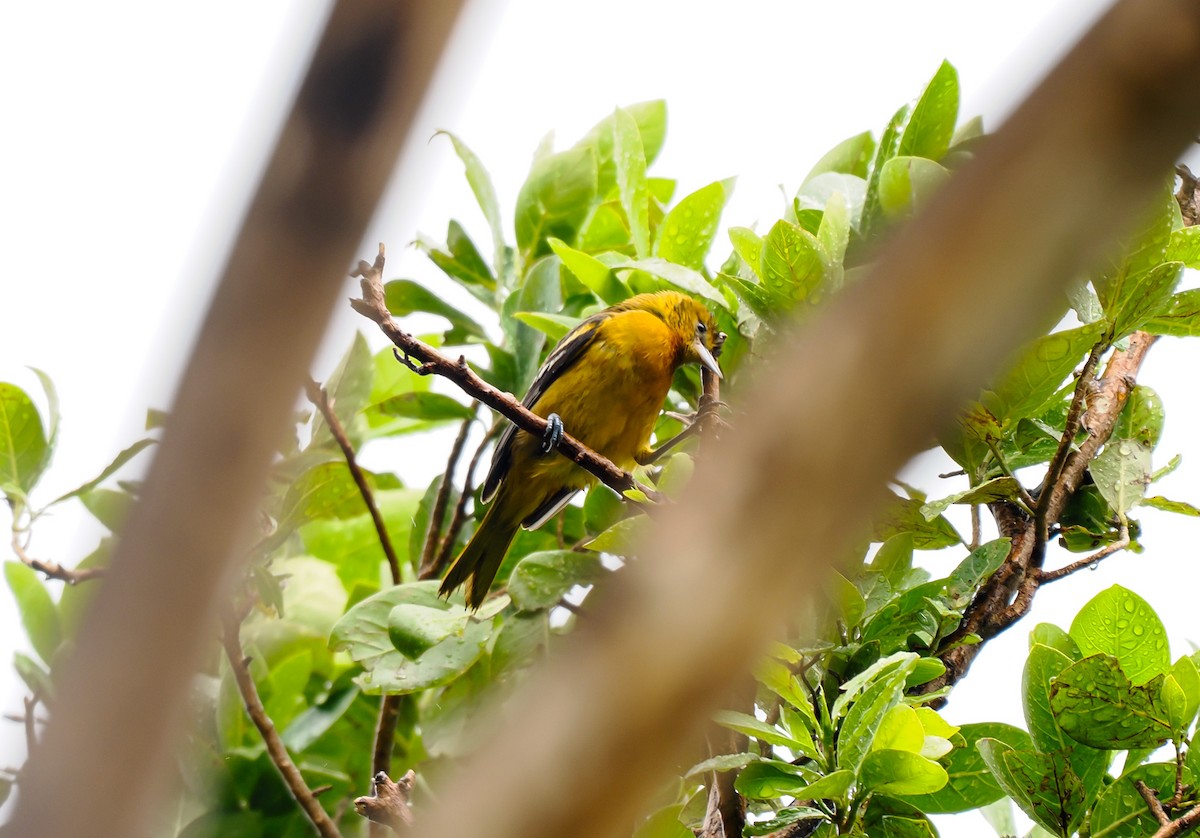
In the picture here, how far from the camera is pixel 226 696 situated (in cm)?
345

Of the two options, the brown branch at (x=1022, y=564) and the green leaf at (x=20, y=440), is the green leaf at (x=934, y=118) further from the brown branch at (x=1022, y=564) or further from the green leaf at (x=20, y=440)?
the green leaf at (x=20, y=440)

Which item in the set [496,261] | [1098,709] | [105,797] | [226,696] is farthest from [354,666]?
[105,797]

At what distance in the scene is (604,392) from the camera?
4.67 m

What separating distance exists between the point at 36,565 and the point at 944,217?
9.27 ft

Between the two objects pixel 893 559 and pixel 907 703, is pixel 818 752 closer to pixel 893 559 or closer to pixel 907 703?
pixel 907 703

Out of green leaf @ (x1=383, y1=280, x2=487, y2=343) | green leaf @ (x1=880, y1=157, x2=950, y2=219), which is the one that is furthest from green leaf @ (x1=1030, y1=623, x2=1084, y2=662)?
green leaf @ (x1=383, y1=280, x2=487, y2=343)

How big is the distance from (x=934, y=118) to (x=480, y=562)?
192 centimetres

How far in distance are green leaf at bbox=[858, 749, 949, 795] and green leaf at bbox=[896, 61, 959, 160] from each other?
165 cm

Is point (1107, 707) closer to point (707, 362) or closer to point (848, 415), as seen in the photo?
point (707, 362)

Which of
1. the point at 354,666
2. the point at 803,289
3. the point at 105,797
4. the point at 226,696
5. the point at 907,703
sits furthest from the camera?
the point at 354,666

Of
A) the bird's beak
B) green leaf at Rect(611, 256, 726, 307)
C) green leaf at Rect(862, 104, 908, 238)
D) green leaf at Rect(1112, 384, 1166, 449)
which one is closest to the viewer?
green leaf at Rect(1112, 384, 1166, 449)

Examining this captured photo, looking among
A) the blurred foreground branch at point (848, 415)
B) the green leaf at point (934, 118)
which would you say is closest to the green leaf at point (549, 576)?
the green leaf at point (934, 118)

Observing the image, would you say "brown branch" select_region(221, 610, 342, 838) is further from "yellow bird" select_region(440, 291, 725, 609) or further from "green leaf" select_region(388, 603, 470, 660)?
"yellow bird" select_region(440, 291, 725, 609)

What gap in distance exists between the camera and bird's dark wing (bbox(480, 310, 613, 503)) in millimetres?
4266
